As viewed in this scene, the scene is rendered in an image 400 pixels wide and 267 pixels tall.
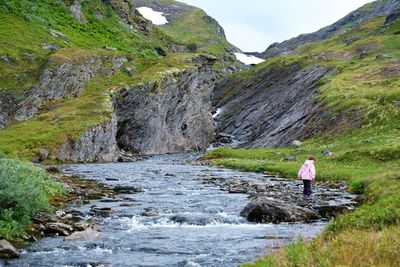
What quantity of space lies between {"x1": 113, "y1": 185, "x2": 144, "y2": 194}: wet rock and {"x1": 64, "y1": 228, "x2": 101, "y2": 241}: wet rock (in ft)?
43.2

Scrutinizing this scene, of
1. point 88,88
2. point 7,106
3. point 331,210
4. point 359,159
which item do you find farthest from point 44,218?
point 88,88

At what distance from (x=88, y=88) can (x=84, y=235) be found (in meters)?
64.6

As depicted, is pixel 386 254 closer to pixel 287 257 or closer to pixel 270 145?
pixel 287 257

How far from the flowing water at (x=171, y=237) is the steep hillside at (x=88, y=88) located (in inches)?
1108

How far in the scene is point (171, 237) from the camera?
67.2ft

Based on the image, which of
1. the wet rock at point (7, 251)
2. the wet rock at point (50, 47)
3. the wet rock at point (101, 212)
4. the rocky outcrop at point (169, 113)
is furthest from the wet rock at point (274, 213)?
the wet rock at point (50, 47)

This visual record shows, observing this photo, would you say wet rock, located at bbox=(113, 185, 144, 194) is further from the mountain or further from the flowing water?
the mountain

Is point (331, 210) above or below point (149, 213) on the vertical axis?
above

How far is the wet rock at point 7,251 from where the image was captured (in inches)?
632

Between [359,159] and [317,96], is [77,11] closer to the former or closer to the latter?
[317,96]

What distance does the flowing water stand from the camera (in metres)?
16.6

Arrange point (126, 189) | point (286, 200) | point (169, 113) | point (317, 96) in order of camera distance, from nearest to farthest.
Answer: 1. point (286, 200)
2. point (126, 189)
3. point (317, 96)
4. point (169, 113)

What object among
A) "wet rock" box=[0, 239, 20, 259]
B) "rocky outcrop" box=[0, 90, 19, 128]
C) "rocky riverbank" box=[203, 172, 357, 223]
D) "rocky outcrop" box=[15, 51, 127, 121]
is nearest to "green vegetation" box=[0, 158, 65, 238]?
"wet rock" box=[0, 239, 20, 259]

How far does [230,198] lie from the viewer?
3147cm
